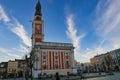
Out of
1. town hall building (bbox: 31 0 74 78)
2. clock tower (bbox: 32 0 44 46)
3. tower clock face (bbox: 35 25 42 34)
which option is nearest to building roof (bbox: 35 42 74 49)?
town hall building (bbox: 31 0 74 78)

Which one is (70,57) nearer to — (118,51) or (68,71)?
(68,71)

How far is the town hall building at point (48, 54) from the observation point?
61.7 meters

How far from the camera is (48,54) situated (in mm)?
64062

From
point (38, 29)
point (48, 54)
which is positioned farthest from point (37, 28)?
point (48, 54)

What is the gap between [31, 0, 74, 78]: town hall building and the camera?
6169 cm

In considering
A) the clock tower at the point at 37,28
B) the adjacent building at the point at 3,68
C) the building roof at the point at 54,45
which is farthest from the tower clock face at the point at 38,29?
the adjacent building at the point at 3,68

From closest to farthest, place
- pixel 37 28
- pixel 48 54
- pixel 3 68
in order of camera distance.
Result: 1. pixel 48 54
2. pixel 37 28
3. pixel 3 68

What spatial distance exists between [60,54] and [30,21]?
19956 mm

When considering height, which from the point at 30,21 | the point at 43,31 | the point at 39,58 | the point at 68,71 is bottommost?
the point at 68,71

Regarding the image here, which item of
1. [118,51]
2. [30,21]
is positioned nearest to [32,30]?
[30,21]

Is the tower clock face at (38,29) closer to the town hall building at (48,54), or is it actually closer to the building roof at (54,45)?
the town hall building at (48,54)

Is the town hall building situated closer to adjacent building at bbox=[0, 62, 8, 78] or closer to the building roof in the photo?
the building roof

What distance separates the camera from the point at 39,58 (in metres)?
62.0

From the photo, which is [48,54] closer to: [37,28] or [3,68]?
[37,28]
